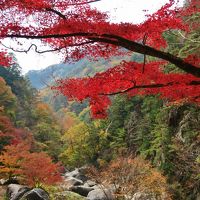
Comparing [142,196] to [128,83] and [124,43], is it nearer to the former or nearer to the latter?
[128,83]

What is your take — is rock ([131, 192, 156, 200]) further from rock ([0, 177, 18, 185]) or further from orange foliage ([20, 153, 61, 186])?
rock ([0, 177, 18, 185])

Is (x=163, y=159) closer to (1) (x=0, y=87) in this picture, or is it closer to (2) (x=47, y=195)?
(2) (x=47, y=195)

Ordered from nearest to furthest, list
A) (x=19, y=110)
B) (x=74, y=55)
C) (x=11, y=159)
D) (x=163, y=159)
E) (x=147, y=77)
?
1. (x=74, y=55)
2. (x=147, y=77)
3. (x=163, y=159)
4. (x=11, y=159)
5. (x=19, y=110)

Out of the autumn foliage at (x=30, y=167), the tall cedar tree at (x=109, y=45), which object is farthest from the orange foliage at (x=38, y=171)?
the tall cedar tree at (x=109, y=45)

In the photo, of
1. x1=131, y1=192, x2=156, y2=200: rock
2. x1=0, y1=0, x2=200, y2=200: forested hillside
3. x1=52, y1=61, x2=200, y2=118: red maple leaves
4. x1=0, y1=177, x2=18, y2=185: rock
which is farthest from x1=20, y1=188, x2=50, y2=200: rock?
x1=52, y1=61, x2=200, y2=118: red maple leaves

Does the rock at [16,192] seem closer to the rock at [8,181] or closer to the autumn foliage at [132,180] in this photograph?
Result: the autumn foliage at [132,180]

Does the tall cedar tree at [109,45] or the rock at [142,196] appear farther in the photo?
the rock at [142,196]

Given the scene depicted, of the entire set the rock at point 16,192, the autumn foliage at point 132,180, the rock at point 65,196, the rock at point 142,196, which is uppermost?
the autumn foliage at point 132,180

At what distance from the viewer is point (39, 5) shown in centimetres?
523

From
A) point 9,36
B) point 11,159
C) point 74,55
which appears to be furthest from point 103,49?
point 11,159

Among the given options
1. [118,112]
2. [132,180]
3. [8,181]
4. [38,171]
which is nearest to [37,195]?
[132,180]

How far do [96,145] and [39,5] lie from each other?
34896 mm

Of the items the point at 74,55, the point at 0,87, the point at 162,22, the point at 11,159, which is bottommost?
the point at 11,159

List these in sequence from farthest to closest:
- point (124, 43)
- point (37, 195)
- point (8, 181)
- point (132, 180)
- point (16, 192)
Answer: point (8, 181), point (16, 192), point (132, 180), point (37, 195), point (124, 43)
